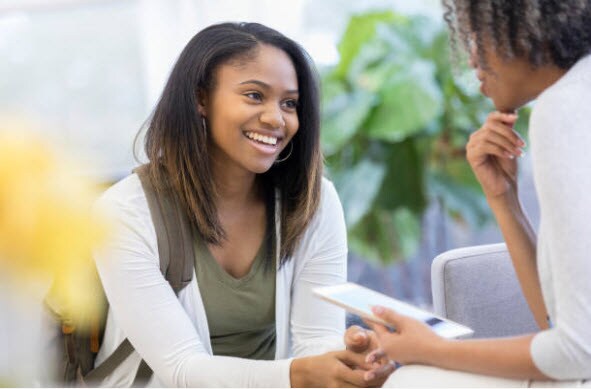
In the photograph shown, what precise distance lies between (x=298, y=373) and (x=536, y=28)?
2.60ft

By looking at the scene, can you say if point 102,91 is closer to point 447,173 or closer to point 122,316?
point 447,173

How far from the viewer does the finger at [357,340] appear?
62.1 inches

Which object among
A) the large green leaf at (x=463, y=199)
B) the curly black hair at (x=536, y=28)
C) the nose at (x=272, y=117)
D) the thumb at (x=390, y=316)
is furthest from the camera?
the large green leaf at (x=463, y=199)

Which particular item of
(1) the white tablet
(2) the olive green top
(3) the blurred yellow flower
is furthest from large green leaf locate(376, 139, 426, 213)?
(3) the blurred yellow flower

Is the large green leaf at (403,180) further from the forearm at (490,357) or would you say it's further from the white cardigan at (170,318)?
the forearm at (490,357)

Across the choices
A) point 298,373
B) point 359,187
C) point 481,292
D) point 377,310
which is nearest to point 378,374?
point 298,373

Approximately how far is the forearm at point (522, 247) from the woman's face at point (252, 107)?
19.8 inches

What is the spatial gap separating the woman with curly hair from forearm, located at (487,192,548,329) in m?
0.24

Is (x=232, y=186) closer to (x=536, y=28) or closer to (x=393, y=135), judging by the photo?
(x=536, y=28)

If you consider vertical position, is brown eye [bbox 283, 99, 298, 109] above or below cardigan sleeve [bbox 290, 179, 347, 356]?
above

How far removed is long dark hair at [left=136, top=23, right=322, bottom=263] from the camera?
70.3 inches

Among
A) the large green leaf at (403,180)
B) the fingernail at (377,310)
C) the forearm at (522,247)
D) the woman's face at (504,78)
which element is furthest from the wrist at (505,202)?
the large green leaf at (403,180)

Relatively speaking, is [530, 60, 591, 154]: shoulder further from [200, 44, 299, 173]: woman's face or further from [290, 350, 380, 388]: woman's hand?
[200, 44, 299, 173]: woman's face

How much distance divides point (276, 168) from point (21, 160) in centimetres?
152
